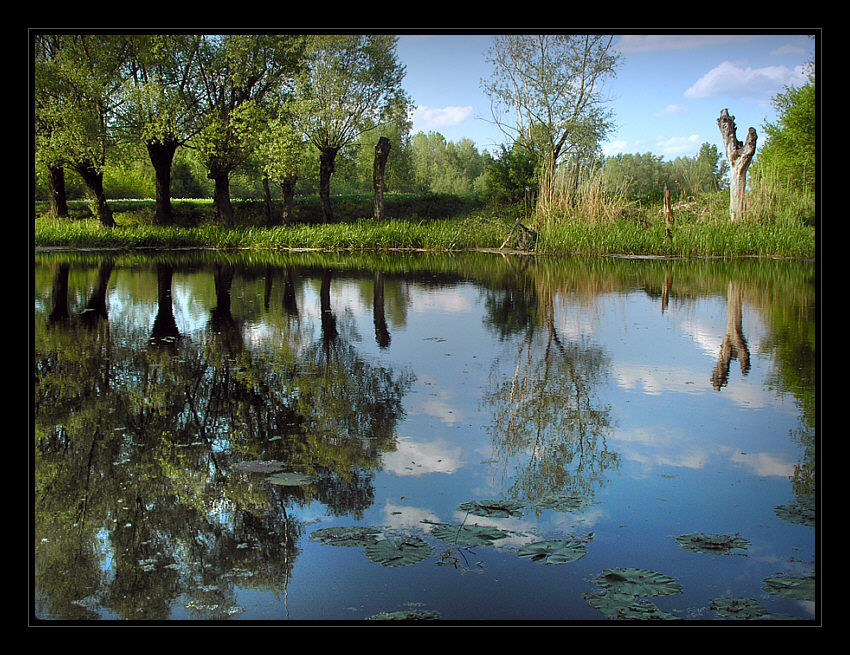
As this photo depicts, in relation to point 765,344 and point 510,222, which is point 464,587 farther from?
point 510,222

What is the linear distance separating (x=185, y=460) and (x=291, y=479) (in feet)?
2.63

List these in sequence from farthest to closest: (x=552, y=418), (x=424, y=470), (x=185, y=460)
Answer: (x=552, y=418) < (x=185, y=460) < (x=424, y=470)

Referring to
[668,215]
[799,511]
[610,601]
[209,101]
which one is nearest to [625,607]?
[610,601]

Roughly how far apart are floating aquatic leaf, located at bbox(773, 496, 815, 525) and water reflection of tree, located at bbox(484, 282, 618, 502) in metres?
0.97

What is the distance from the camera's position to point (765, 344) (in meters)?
8.87

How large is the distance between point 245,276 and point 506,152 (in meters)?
20.1

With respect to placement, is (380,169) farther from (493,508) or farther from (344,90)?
→ (493,508)

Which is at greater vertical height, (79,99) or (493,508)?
(79,99)

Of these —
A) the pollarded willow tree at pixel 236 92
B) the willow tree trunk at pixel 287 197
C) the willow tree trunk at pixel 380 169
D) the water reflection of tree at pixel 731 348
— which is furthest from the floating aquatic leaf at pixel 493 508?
the willow tree trunk at pixel 287 197

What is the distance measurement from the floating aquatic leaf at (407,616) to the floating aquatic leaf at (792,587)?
1.45 metres

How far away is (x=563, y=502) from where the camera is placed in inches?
166

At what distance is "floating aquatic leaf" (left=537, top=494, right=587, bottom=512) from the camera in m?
4.14

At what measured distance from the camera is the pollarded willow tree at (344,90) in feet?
101

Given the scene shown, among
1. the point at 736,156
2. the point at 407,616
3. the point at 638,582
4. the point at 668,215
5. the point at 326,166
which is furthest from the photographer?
the point at 326,166
